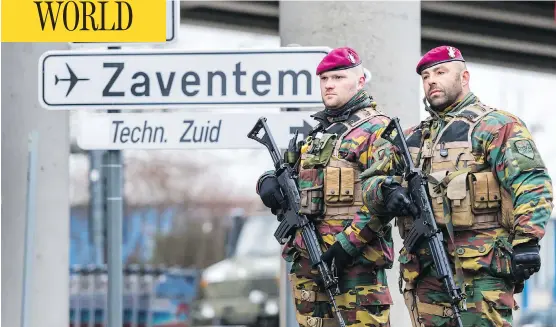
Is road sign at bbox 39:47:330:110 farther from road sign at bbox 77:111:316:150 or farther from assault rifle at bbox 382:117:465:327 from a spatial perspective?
assault rifle at bbox 382:117:465:327

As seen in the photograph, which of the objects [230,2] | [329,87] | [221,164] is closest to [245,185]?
[221,164]

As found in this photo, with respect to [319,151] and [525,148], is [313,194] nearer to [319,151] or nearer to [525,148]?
[319,151]

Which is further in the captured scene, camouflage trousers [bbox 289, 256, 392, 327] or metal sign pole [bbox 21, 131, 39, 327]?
metal sign pole [bbox 21, 131, 39, 327]

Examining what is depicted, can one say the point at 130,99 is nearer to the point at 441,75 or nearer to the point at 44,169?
the point at 441,75

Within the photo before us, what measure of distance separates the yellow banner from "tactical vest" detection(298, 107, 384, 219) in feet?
4.74

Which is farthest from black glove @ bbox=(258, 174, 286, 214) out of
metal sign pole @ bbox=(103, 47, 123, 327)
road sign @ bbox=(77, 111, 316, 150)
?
metal sign pole @ bbox=(103, 47, 123, 327)

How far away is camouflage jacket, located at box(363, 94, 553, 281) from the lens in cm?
556

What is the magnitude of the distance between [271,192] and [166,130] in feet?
4.07

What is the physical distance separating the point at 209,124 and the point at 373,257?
1.63 metres

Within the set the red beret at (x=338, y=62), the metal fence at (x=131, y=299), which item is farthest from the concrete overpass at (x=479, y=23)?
the red beret at (x=338, y=62)

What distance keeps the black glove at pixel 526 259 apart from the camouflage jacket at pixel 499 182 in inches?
1.2

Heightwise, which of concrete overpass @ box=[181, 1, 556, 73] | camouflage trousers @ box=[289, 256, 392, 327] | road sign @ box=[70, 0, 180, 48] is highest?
concrete overpass @ box=[181, 1, 556, 73]

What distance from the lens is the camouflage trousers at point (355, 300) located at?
6250mm

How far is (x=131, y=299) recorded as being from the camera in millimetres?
17766
